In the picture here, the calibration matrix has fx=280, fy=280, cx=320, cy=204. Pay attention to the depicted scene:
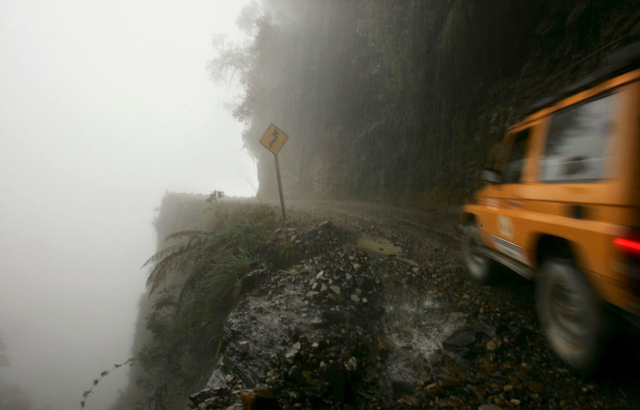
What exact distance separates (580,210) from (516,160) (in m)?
1.34

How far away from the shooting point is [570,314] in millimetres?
2350

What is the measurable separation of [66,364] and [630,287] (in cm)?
8618

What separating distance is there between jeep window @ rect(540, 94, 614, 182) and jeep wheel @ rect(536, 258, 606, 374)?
75 cm

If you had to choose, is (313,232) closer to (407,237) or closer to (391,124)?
(407,237)

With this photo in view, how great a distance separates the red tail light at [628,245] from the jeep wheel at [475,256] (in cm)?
220

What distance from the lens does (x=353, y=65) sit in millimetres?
13484

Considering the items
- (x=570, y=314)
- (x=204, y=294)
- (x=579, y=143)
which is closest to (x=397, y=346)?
(x=570, y=314)

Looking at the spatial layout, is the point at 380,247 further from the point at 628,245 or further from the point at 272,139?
the point at 628,245

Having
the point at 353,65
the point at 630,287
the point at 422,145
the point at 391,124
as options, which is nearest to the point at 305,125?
the point at 353,65

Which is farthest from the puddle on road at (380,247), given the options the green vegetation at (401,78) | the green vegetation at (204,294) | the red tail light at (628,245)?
the green vegetation at (401,78)

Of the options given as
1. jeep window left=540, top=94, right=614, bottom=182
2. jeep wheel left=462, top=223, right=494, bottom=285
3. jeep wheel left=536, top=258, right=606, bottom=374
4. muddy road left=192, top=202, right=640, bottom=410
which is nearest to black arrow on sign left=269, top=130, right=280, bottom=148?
muddy road left=192, top=202, right=640, bottom=410

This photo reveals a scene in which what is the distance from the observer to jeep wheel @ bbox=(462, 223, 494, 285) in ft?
12.8

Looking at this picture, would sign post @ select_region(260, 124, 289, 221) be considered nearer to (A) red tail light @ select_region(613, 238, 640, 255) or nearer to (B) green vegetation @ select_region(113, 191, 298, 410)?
(B) green vegetation @ select_region(113, 191, 298, 410)

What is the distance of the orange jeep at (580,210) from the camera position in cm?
176
